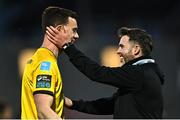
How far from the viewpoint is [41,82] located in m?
4.35

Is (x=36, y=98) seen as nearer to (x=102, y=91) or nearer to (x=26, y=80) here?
(x=26, y=80)

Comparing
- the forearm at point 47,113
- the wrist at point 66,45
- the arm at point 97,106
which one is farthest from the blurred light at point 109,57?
the forearm at point 47,113

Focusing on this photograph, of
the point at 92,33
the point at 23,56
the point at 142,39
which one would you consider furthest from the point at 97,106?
the point at 92,33

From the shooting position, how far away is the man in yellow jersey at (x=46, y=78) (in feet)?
14.3

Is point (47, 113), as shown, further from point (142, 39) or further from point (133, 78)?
point (142, 39)

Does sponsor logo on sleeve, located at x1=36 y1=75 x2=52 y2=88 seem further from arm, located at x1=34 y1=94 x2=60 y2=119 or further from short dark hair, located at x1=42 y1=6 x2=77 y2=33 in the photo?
short dark hair, located at x1=42 y1=6 x2=77 y2=33

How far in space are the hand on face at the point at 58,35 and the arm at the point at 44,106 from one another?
49 cm

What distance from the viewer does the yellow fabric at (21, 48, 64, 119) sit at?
4.38 meters

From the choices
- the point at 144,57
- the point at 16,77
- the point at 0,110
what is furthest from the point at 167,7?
the point at 144,57

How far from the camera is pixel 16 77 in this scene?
14016mm

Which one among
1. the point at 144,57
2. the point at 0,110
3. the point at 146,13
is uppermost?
the point at 146,13

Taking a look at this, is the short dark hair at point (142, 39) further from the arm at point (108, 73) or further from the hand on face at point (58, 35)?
the hand on face at point (58, 35)

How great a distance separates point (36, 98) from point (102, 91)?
28.3 ft

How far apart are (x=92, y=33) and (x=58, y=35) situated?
1032cm
